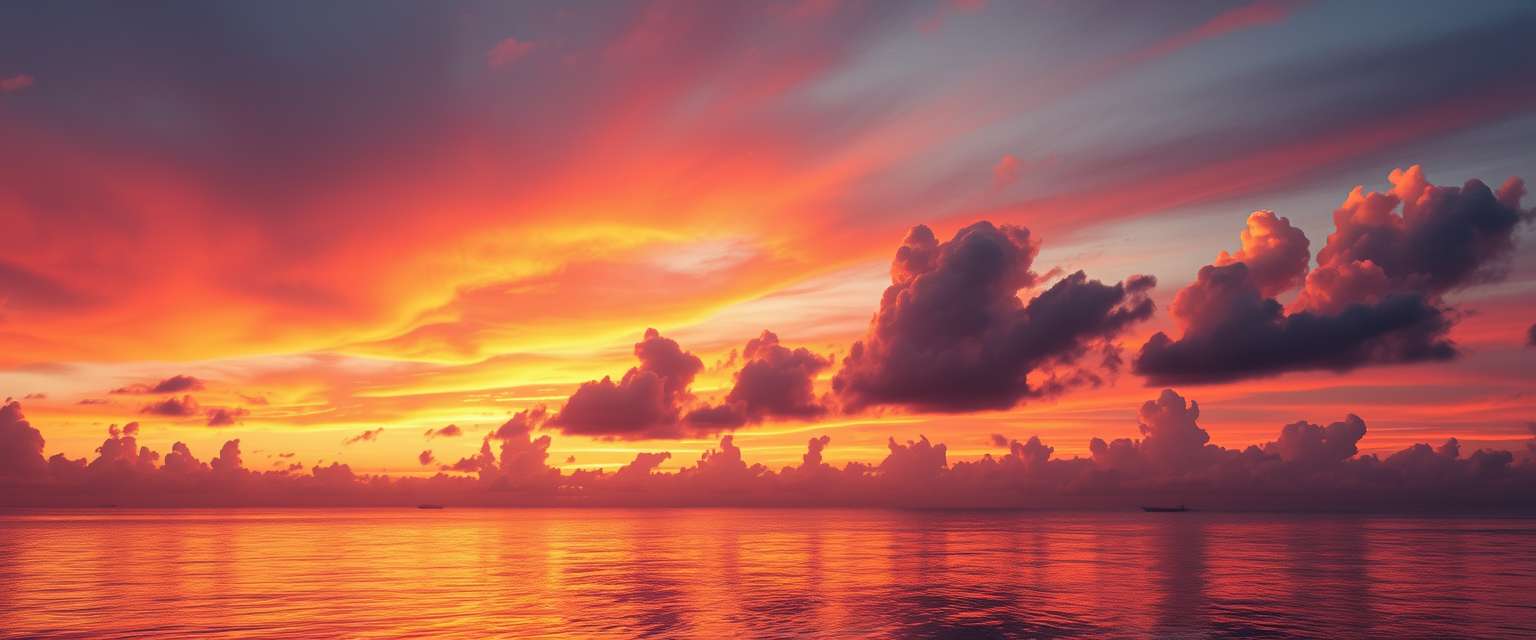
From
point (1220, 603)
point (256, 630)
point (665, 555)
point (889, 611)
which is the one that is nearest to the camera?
point (256, 630)

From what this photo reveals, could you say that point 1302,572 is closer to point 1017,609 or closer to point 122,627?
point 1017,609

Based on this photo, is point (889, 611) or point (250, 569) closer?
point (889, 611)

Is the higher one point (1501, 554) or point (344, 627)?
point (344, 627)

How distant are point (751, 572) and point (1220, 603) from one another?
5066 cm

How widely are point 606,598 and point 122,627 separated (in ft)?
112

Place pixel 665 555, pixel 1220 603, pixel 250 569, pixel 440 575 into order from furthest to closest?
pixel 665 555, pixel 250 569, pixel 440 575, pixel 1220 603

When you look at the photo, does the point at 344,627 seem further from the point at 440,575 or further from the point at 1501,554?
the point at 1501,554

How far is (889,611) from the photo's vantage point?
71812 millimetres

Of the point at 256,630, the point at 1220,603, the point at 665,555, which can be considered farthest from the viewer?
the point at 665,555

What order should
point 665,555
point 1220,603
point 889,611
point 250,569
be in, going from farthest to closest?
point 665,555 → point 250,569 → point 1220,603 → point 889,611

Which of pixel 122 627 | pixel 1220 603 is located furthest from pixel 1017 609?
pixel 122 627

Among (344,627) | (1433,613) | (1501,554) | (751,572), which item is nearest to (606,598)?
(344,627)

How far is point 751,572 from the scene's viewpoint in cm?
10950

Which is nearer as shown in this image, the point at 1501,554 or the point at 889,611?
the point at 889,611
